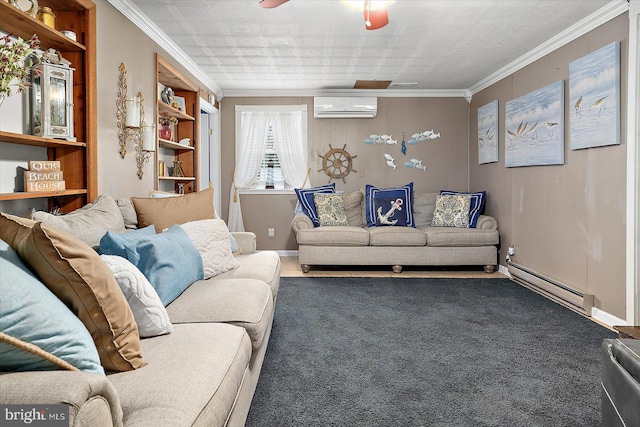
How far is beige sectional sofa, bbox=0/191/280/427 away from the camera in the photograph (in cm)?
86

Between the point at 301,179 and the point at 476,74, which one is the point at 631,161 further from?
the point at 301,179

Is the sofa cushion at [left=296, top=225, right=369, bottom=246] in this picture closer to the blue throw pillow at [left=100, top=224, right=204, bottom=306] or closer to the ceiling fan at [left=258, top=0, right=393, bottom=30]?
the ceiling fan at [left=258, top=0, right=393, bottom=30]

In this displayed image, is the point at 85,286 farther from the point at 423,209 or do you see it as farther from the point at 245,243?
the point at 423,209

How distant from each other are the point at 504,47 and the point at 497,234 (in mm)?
2172

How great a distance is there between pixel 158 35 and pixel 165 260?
2741 mm

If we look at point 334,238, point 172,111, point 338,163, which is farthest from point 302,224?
point 172,111

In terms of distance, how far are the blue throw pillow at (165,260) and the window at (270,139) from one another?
432 cm

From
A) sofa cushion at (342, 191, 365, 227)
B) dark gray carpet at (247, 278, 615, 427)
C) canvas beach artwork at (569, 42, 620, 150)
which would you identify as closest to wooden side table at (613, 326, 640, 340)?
dark gray carpet at (247, 278, 615, 427)

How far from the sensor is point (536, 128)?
4504mm

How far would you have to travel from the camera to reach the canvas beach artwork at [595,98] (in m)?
3.31

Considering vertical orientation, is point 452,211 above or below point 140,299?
above

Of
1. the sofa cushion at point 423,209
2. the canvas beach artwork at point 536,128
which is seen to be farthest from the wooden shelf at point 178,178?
the canvas beach artwork at point 536,128

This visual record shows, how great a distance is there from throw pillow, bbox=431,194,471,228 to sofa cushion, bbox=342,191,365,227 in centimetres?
99

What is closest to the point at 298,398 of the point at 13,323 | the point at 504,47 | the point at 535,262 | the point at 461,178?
the point at 13,323
